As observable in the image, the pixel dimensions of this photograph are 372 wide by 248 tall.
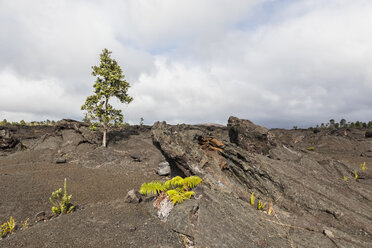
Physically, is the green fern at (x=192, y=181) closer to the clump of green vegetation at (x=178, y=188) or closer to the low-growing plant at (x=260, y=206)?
the clump of green vegetation at (x=178, y=188)

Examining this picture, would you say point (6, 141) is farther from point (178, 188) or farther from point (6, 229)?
point (178, 188)

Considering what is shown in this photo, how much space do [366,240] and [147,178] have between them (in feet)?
43.5

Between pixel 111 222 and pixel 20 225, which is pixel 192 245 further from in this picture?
pixel 20 225

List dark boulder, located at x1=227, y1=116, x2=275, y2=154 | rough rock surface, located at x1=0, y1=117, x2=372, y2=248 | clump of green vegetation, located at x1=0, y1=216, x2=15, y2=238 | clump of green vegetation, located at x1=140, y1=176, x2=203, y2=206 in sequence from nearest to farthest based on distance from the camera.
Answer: rough rock surface, located at x1=0, y1=117, x2=372, y2=248
clump of green vegetation, located at x1=140, y1=176, x2=203, y2=206
clump of green vegetation, located at x1=0, y1=216, x2=15, y2=238
dark boulder, located at x1=227, y1=116, x2=275, y2=154

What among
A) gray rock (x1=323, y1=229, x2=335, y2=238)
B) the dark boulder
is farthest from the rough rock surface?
the dark boulder

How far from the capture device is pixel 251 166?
983cm

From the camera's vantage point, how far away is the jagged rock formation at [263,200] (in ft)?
20.1

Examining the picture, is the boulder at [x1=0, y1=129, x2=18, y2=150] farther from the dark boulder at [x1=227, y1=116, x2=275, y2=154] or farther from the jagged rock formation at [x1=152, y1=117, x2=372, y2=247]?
the dark boulder at [x1=227, y1=116, x2=275, y2=154]

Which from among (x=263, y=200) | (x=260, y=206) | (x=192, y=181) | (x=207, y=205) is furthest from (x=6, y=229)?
(x=263, y=200)

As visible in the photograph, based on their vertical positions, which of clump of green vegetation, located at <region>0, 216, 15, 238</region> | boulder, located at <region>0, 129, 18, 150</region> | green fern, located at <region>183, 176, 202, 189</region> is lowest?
clump of green vegetation, located at <region>0, 216, 15, 238</region>

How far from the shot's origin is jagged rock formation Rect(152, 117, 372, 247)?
612 centimetres

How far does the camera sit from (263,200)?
8.64 m

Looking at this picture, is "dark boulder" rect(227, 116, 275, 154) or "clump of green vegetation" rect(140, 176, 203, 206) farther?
"dark boulder" rect(227, 116, 275, 154)

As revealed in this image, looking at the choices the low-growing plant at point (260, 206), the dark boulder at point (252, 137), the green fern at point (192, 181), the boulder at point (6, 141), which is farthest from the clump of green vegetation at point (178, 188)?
the boulder at point (6, 141)
